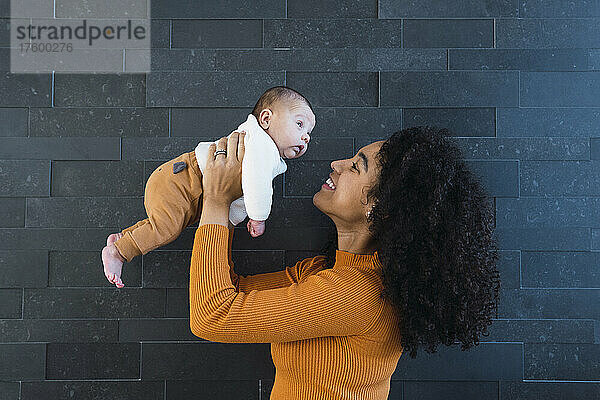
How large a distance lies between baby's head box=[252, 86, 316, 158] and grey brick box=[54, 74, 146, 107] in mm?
587

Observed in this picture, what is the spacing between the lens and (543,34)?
6.45ft

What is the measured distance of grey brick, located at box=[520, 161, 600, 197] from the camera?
77.2 inches

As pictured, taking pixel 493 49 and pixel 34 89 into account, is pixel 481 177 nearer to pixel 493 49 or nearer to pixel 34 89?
pixel 493 49

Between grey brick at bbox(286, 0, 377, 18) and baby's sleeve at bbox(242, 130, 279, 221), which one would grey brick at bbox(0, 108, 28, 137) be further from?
grey brick at bbox(286, 0, 377, 18)

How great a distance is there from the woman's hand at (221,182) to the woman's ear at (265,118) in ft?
0.41

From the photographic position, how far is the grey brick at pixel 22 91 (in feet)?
6.42

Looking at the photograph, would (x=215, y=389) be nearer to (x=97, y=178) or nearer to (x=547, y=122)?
(x=97, y=178)

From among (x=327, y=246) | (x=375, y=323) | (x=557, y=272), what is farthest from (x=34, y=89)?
(x=557, y=272)

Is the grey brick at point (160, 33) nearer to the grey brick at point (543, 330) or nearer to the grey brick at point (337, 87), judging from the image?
the grey brick at point (337, 87)

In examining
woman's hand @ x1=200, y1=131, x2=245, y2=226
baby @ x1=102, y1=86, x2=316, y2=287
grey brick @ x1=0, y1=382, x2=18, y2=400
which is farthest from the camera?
grey brick @ x1=0, y1=382, x2=18, y2=400

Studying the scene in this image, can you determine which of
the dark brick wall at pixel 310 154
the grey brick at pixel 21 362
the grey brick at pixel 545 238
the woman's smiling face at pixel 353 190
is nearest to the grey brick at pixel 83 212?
the dark brick wall at pixel 310 154

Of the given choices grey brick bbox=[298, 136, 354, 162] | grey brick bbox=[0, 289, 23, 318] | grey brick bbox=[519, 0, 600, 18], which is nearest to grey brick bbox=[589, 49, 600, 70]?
grey brick bbox=[519, 0, 600, 18]

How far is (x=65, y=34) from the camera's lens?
196 centimetres

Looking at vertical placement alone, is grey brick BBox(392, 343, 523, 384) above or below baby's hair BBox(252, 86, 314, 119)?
below
